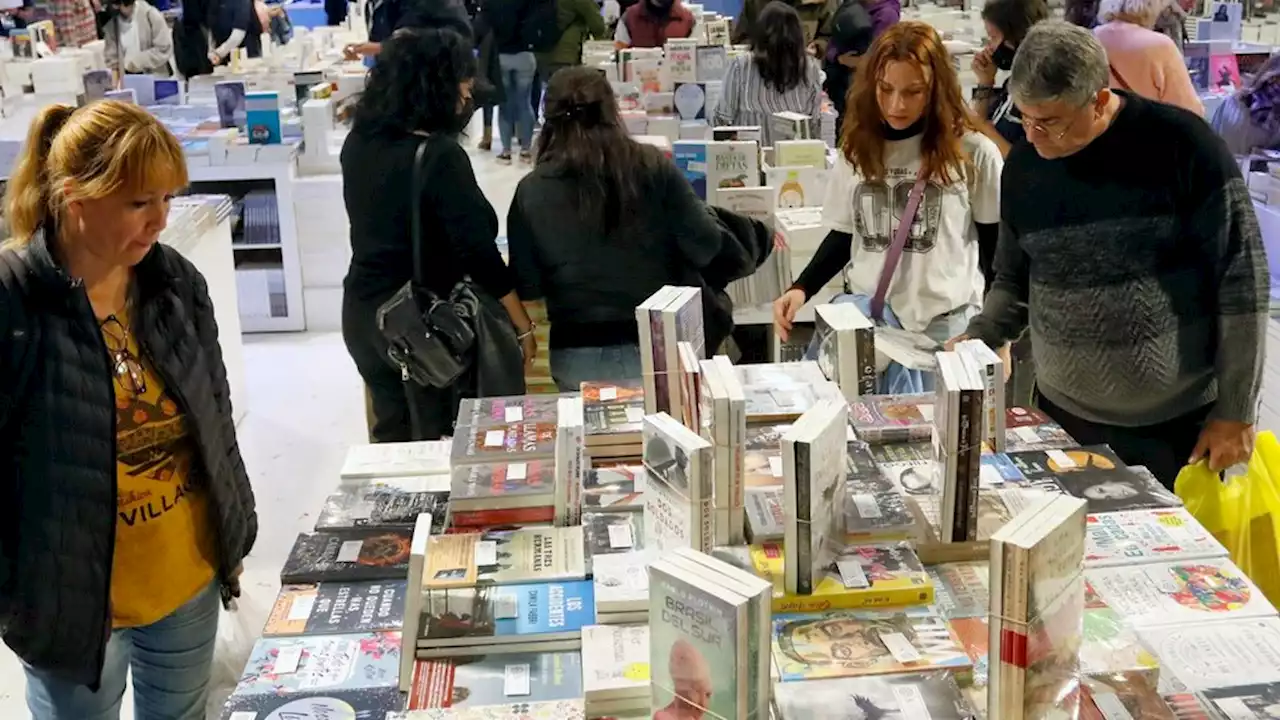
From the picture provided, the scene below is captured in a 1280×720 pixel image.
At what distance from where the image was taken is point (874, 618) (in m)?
1.66

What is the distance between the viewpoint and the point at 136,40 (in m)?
9.24

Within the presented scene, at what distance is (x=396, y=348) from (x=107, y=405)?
121cm

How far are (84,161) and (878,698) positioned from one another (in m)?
1.32

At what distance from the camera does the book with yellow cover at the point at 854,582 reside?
1.67 meters

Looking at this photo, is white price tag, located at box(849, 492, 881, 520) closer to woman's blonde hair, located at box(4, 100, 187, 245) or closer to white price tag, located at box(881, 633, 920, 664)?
white price tag, located at box(881, 633, 920, 664)

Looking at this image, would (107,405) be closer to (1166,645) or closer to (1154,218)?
(1166,645)

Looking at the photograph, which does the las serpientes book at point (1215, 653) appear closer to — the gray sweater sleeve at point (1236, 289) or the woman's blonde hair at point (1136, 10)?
the gray sweater sleeve at point (1236, 289)

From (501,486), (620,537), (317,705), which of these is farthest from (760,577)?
(501,486)

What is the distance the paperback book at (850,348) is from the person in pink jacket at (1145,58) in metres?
1.94

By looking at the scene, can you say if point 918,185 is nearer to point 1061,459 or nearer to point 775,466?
point 1061,459

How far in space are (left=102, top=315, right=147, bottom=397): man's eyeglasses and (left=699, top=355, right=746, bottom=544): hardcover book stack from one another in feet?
2.91

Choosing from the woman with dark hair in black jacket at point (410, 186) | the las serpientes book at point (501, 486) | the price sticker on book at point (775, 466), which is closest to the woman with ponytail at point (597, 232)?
the woman with dark hair in black jacket at point (410, 186)

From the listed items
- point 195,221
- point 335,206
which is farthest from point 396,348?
point 335,206

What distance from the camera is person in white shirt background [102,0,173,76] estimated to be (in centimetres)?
921
